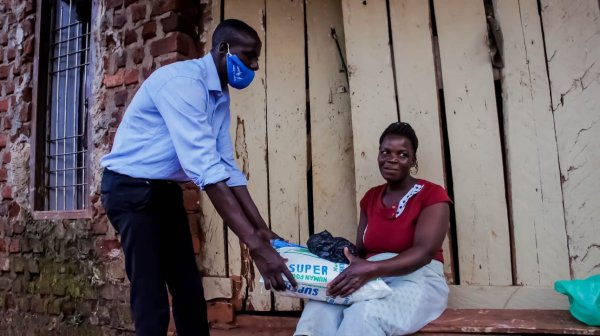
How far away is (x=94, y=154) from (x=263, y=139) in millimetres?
1057

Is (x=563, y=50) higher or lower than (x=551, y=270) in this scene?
higher

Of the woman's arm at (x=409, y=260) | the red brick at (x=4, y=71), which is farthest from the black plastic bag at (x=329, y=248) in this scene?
the red brick at (x=4, y=71)

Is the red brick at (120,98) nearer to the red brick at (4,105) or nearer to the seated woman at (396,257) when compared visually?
the red brick at (4,105)

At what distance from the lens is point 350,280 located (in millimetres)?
1890

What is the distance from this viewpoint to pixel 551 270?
92.0 inches

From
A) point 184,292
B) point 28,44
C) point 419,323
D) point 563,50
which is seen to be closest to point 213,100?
point 184,292

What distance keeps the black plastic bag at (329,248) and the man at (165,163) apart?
208 millimetres

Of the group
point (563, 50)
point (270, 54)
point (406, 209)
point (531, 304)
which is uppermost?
point (270, 54)

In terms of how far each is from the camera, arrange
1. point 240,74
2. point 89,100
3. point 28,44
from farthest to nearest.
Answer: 1. point 28,44
2. point 89,100
3. point 240,74

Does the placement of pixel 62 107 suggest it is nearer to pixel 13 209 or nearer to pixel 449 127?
pixel 13 209

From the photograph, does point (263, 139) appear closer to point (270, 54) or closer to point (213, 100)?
point (270, 54)

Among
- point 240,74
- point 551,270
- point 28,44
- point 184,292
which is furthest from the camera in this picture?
point 28,44

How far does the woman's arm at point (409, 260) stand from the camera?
1.89 metres

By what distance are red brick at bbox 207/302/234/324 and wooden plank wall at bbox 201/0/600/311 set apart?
2.3 inches
